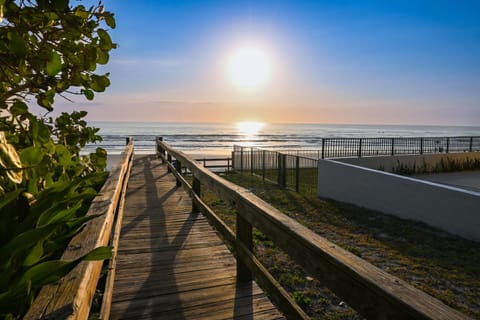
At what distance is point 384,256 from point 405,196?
10.1 ft

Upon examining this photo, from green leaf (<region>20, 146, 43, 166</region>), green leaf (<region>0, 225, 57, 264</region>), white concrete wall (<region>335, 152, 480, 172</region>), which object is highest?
green leaf (<region>20, 146, 43, 166</region>)

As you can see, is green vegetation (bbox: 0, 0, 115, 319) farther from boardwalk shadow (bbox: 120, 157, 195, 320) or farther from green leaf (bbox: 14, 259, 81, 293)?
boardwalk shadow (bbox: 120, 157, 195, 320)

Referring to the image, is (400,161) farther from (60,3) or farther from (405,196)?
(60,3)

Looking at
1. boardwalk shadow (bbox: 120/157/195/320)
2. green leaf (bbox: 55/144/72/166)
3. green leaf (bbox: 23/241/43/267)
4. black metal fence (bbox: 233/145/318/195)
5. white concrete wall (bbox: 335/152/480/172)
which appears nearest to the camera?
green leaf (bbox: 23/241/43/267)

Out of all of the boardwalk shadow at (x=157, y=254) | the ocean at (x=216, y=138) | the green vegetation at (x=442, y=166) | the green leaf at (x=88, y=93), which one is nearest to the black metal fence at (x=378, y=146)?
the green vegetation at (x=442, y=166)

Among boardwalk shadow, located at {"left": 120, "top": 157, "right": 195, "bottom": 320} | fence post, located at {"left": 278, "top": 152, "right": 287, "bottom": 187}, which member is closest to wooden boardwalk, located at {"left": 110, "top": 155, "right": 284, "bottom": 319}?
boardwalk shadow, located at {"left": 120, "top": 157, "right": 195, "bottom": 320}

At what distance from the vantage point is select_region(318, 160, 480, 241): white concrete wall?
6.90 metres

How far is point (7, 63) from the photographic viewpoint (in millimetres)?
1265

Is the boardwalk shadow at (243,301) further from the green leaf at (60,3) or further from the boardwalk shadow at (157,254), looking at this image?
the green leaf at (60,3)

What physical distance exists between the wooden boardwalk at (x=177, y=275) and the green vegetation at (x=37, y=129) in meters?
1.21

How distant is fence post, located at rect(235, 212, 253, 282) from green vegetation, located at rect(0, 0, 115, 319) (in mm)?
1391

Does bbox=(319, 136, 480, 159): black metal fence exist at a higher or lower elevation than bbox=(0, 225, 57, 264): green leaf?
lower

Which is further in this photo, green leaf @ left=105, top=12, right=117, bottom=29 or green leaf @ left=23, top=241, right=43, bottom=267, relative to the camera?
green leaf @ left=105, top=12, right=117, bottom=29

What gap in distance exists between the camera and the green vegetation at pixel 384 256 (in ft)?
14.3
